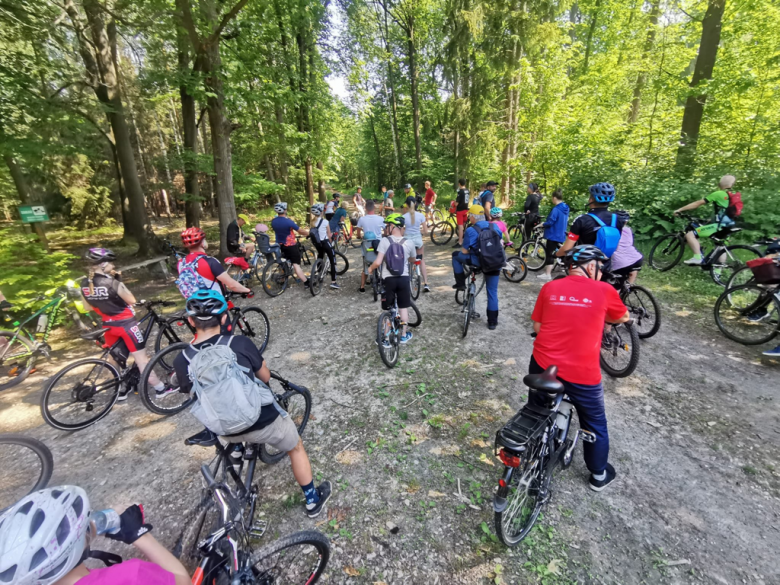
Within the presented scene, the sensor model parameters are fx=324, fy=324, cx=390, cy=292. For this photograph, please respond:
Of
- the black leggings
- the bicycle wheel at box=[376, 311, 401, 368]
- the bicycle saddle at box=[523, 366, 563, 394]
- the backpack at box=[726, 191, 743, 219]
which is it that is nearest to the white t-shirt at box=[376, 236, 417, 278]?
the bicycle wheel at box=[376, 311, 401, 368]

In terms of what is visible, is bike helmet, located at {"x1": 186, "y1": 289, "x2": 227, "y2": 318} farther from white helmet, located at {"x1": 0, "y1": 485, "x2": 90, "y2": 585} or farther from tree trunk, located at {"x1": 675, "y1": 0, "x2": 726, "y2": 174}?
tree trunk, located at {"x1": 675, "y1": 0, "x2": 726, "y2": 174}

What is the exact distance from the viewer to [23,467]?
11.4 feet

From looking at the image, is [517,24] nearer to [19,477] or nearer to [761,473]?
[761,473]

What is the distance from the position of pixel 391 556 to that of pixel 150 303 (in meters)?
4.75

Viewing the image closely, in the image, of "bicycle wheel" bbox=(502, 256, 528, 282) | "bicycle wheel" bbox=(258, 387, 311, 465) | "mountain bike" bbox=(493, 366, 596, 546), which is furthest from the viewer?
"bicycle wheel" bbox=(502, 256, 528, 282)

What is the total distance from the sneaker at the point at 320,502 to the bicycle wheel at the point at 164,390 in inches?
97.8

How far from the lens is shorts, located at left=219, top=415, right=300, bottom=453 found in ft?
8.28

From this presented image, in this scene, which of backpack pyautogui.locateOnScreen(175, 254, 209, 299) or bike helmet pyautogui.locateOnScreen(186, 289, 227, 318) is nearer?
bike helmet pyautogui.locateOnScreen(186, 289, 227, 318)

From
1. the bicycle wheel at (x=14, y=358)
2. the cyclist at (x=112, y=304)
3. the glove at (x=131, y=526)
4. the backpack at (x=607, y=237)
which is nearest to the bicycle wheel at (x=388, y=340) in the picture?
the cyclist at (x=112, y=304)

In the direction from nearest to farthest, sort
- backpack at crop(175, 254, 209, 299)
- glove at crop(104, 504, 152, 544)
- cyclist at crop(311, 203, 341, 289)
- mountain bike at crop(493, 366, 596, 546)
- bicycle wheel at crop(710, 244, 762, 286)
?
1. glove at crop(104, 504, 152, 544)
2. mountain bike at crop(493, 366, 596, 546)
3. backpack at crop(175, 254, 209, 299)
4. bicycle wheel at crop(710, 244, 762, 286)
5. cyclist at crop(311, 203, 341, 289)

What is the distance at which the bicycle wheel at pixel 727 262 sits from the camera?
6.91m

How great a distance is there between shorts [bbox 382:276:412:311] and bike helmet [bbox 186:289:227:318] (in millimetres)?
2931

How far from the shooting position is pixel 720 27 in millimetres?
9570

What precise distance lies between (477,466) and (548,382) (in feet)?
5.00
